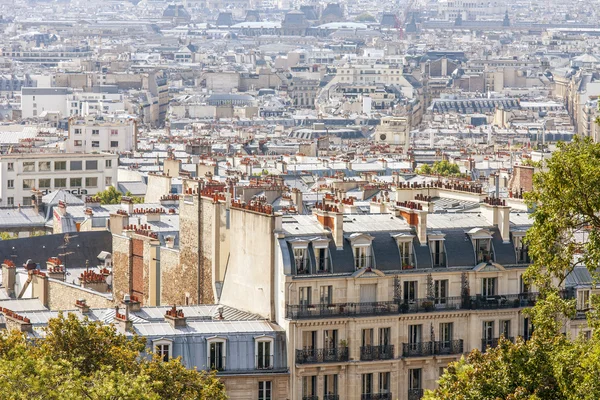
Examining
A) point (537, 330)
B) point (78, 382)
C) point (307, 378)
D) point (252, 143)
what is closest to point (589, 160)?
point (537, 330)

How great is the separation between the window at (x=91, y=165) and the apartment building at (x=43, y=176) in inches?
0.8

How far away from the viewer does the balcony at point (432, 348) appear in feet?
125

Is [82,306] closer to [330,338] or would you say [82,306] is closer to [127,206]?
[330,338]

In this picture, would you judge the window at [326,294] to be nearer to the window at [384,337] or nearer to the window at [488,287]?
the window at [384,337]

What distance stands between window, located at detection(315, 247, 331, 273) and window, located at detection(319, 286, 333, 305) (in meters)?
0.29

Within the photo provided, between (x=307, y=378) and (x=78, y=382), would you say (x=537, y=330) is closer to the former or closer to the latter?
(x=78, y=382)

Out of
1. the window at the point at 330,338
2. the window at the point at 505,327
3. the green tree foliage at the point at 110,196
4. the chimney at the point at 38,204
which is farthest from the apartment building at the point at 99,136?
the window at the point at 330,338

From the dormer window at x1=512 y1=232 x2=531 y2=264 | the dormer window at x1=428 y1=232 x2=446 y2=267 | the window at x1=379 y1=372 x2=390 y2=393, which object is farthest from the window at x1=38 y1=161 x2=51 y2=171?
the window at x1=379 y1=372 x2=390 y2=393

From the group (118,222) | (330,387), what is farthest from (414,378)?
(118,222)

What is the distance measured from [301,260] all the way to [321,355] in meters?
1.56

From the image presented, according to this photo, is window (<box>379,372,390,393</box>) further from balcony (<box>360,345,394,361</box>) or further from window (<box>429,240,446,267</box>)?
window (<box>429,240,446,267</box>)

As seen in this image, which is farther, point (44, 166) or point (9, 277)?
point (44, 166)

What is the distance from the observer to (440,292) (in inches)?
1526

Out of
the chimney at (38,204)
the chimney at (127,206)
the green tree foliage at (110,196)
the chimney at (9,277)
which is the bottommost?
the green tree foliage at (110,196)
